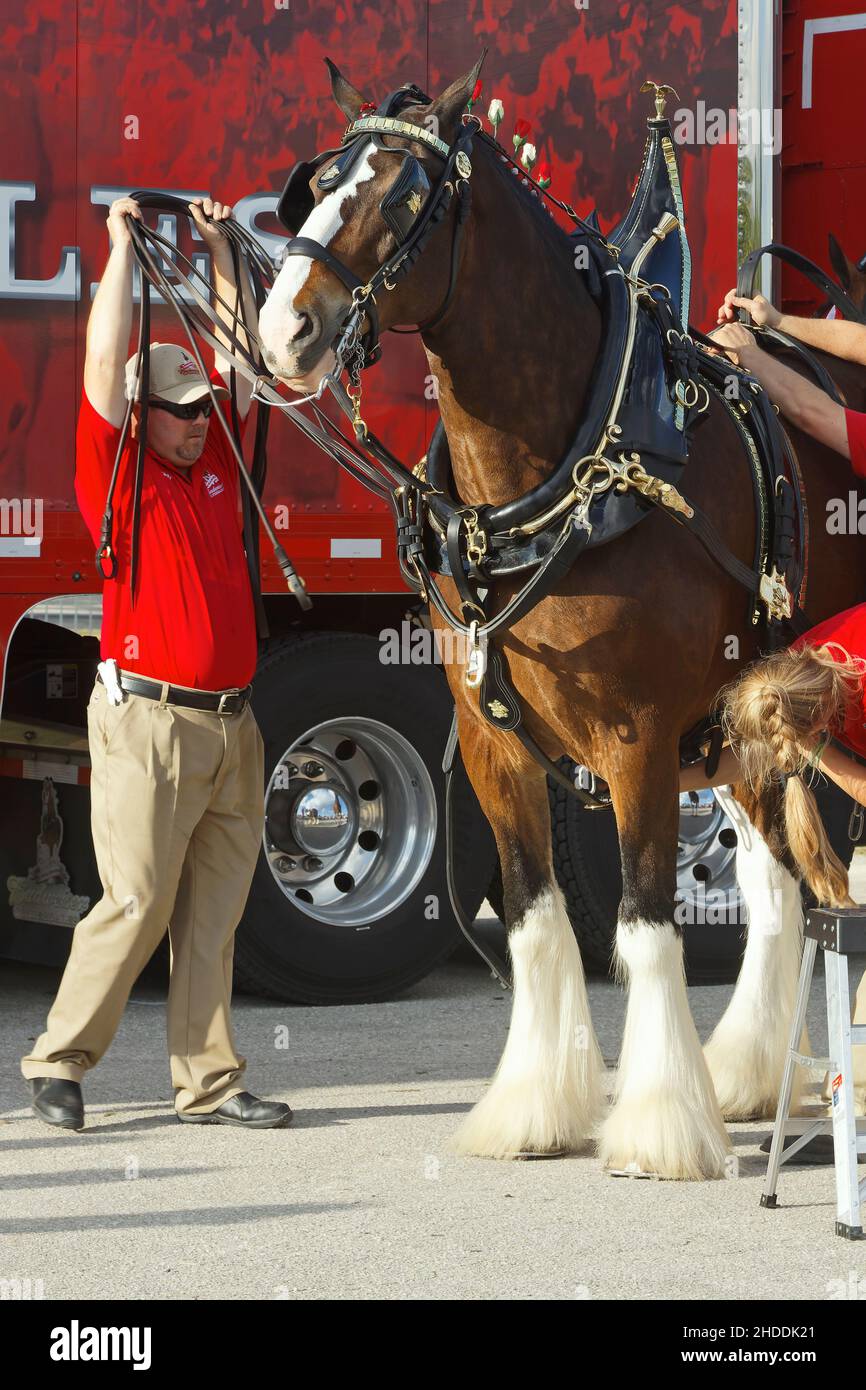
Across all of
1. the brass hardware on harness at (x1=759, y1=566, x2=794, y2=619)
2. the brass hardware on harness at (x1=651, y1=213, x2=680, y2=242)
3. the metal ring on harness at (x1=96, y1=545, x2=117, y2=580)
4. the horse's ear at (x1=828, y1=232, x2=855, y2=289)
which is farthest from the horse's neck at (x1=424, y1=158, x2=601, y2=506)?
the horse's ear at (x1=828, y1=232, x2=855, y2=289)

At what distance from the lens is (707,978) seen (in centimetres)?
739

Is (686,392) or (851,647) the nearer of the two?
(851,647)

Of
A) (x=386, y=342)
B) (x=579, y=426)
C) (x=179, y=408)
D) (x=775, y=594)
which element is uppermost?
(x=386, y=342)

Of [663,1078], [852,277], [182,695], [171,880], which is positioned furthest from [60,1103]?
[852,277]

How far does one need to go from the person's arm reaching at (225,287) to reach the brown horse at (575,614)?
68 centimetres

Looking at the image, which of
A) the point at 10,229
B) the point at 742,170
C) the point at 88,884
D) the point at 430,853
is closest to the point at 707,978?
the point at 430,853

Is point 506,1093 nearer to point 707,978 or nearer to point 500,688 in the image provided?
point 500,688

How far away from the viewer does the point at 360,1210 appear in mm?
4328

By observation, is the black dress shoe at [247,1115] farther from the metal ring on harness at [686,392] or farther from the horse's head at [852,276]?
the horse's head at [852,276]

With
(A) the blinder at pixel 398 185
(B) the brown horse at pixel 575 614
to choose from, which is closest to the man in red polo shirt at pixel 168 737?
(B) the brown horse at pixel 575 614

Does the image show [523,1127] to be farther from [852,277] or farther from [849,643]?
[852,277]

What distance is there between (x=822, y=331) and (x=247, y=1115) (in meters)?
2.75

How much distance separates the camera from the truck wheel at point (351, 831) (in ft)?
22.3

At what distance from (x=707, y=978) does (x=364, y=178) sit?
4053 millimetres
